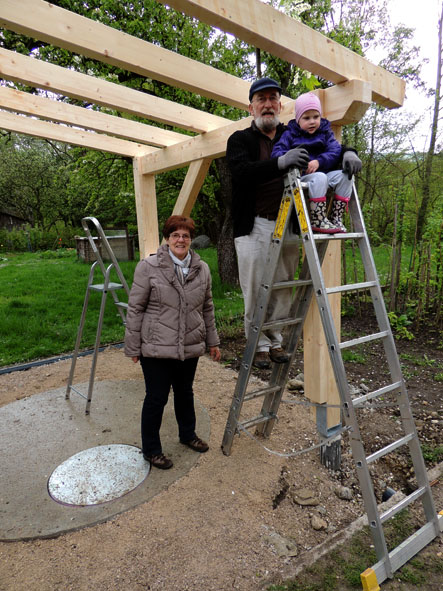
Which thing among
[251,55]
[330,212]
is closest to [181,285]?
[330,212]

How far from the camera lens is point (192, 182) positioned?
4090 millimetres

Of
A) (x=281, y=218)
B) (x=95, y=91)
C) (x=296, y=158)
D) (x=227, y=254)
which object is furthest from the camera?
(x=227, y=254)

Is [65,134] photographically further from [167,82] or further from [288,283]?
[288,283]

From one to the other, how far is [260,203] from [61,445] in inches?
98.9

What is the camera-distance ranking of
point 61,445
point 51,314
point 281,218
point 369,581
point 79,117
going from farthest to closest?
point 51,314 → point 79,117 → point 61,445 → point 281,218 → point 369,581

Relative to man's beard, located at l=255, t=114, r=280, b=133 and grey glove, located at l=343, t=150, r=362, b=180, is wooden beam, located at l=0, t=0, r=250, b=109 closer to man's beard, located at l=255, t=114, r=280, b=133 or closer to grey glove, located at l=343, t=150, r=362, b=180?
man's beard, located at l=255, t=114, r=280, b=133

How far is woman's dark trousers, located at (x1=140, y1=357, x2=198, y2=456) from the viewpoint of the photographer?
2.53 metres

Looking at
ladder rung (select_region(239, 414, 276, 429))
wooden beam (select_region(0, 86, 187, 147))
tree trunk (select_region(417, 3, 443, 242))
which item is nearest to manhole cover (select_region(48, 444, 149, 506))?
ladder rung (select_region(239, 414, 276, 429))

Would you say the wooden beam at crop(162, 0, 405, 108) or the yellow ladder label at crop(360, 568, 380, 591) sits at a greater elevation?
the wooden beam at crop(162, 0, 405, 108)

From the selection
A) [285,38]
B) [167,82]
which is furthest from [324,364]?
[167,82]

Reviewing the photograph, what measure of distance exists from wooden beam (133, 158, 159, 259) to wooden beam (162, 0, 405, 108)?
305 centimetres

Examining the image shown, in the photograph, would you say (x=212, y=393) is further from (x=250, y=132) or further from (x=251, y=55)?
(x=251, y=55)

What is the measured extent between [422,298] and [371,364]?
66.1 inches

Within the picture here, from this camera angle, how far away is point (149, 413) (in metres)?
2.60
